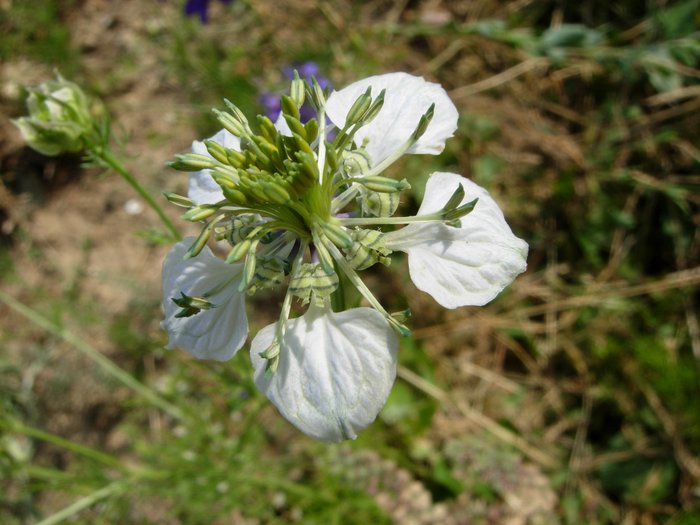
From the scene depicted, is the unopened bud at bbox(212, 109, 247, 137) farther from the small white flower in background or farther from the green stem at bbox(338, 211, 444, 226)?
the green stem at bbox(338, 211, 444, 226)

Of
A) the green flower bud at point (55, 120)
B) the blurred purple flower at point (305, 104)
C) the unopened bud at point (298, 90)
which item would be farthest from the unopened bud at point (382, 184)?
the blurred purple flower at point (305, 104)

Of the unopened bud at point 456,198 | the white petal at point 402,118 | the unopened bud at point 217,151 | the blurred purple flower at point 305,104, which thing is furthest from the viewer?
the blurred purple flower at point 305,104

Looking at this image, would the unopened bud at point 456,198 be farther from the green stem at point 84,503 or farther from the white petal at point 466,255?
the green stem at point 84,503

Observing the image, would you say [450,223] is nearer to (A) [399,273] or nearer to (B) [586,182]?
(A) [399,273]

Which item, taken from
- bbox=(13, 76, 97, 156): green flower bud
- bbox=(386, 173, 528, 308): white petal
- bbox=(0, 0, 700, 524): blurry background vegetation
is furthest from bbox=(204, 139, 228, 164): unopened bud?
bbox=(0, 0, 700, 524): blurry background vegetation

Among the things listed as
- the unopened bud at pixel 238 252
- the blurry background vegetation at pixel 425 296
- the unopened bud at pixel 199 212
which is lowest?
the blurry background vegetation at pixel 425 296

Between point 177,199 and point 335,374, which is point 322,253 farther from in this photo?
point 177,199

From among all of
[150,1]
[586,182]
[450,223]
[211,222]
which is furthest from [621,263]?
[150,1]

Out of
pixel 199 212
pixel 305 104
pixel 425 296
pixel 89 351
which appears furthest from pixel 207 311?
pixel 425 296
